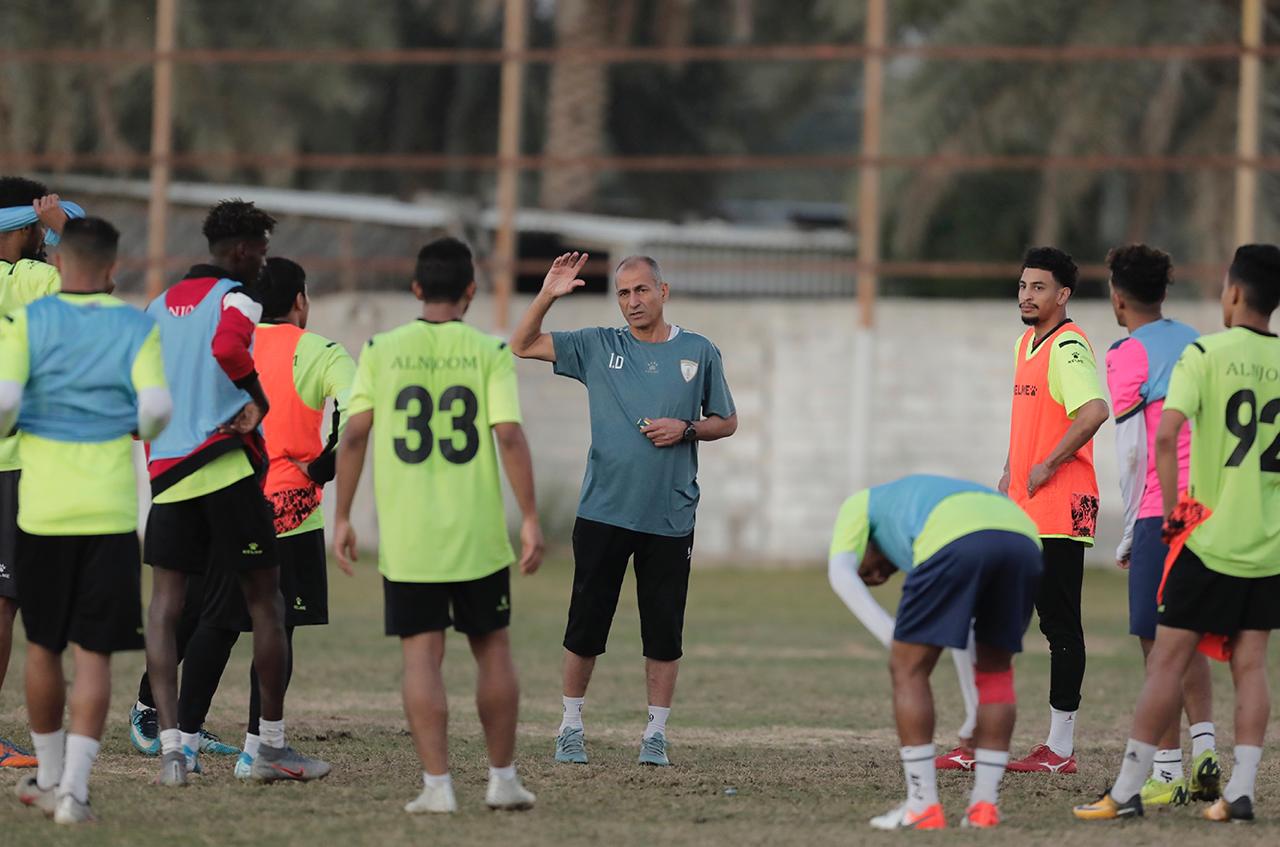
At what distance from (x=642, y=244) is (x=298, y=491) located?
690 inches

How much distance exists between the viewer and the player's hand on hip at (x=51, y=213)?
8375 millimetres

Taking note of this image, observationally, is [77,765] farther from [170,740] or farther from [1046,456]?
[1046,456]

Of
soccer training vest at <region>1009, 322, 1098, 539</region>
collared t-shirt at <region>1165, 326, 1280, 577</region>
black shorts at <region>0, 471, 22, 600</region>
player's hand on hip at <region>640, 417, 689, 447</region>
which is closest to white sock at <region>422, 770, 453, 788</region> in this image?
player's hand on hip at <region>640, 417, 689, 447</region>

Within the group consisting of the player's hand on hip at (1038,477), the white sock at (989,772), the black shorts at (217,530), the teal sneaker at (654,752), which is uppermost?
the player's hand on hip at (1038,477)

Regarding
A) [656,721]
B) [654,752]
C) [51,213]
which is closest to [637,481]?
[656,721]

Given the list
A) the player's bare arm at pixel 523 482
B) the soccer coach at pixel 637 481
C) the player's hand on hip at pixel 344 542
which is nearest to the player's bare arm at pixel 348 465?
the player's hand on hip at pixel 344 542

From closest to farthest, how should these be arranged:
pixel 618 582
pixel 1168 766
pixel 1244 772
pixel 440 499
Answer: pixel 440 499 < pixel 1244 772 < pixel 1168 766 < pixel 618 582

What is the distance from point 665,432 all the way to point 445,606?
1.98 meters

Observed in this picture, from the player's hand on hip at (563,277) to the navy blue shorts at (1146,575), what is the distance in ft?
9.05

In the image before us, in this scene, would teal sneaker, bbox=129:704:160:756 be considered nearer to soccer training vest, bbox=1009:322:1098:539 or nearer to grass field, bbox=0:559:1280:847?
→ grass field, bbox=0:559:1280:847

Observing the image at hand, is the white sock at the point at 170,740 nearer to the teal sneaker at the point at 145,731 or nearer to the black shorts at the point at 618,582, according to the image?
the teal sneaker at the point at 145,731

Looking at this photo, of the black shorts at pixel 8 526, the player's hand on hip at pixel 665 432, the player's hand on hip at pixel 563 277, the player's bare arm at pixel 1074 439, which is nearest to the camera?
the black shorts at pixel 8 526

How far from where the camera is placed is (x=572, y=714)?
880 cm

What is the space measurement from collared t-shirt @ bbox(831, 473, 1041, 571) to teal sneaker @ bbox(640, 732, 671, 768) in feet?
7.23
